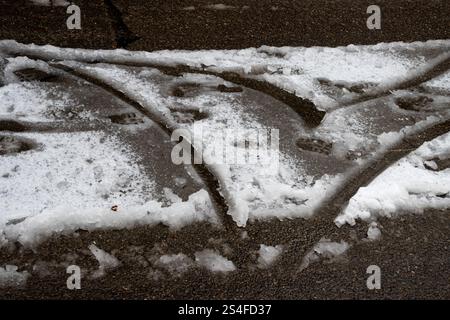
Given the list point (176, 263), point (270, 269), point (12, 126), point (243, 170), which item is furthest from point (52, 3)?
point (270, 269)

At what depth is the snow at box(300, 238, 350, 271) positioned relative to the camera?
2072 mm

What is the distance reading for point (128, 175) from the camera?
2.41m

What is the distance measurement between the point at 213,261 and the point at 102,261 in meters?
0.47

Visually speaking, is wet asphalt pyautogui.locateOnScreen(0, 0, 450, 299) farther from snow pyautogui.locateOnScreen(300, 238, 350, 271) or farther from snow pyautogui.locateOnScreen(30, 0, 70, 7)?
snow pyautogui.locateOnScreen(30, 0, 70, 7)

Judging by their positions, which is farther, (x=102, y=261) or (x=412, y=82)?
(x=412, y=82)

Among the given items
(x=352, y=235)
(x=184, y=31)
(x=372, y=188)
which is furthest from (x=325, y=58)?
(x=352, y=235)

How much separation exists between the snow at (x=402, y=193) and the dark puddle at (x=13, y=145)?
1.66 metres

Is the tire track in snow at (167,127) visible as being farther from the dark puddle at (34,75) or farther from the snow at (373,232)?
the snow at (373,232)

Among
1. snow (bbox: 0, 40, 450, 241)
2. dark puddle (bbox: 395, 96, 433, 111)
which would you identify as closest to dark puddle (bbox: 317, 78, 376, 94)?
snow (bbox: 0, 40, 450, 241)

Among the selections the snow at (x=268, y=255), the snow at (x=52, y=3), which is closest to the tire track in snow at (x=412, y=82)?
the snow at (x=268, y=255)

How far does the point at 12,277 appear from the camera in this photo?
6.29 feet

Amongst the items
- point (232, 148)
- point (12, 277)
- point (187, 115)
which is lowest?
point (12, 277)

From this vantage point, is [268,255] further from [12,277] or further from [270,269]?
[12,277]
